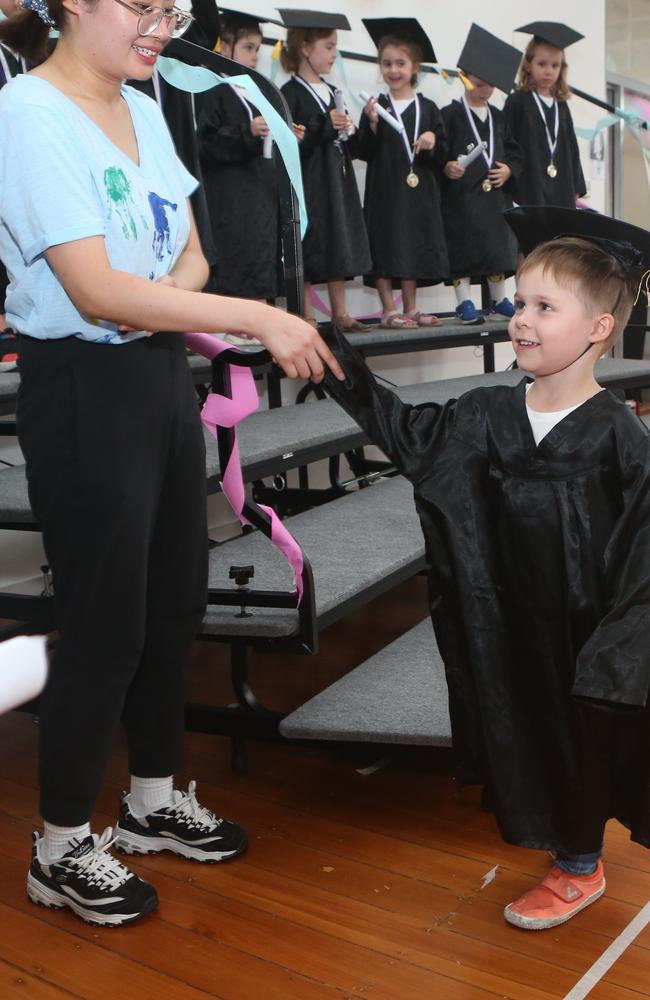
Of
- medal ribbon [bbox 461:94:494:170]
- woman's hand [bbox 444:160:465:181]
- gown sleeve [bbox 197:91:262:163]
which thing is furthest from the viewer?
medal ribbon [bbox 461:94:494:170]

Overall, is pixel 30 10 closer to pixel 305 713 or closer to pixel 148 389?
pixel 148 389

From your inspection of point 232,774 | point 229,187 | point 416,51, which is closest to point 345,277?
point 229,187

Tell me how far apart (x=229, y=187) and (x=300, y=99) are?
0.63 meters

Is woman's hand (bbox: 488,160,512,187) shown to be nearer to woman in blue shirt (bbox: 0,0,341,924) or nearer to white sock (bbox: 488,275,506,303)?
white sock (bbox: 488,275,506,303)

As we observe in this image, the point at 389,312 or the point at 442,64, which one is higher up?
the point at 442,64

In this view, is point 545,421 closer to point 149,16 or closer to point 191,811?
point 149,16

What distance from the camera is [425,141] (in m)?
4.86

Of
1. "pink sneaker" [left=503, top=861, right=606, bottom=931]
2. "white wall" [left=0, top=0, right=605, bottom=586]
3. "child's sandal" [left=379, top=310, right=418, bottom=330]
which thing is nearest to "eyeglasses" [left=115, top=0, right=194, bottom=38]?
"pink sneaker" [left=503, top=861, right=606, bottom=931]

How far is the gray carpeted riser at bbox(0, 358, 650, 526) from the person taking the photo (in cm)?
230

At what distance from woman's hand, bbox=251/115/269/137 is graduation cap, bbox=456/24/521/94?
1.49 metres

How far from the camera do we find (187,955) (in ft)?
5.66

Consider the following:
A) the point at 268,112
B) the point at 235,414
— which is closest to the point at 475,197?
the point at 268,112

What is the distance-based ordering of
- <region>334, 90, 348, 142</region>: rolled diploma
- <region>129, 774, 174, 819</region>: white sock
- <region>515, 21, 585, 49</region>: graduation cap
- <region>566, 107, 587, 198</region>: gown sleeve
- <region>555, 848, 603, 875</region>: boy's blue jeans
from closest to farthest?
1. <region>555, 848, 603, 875</region>: boy's blue jeans
2. <region>129, 774, 174, 819</region>: white sock
3. <region>334, 90, 348, 142</region>: rolled diploma
4. <region>515, 21, 585, 49</region>: graduation cap
5. <region>566, 107, 587, 198</region>: gown sleeve

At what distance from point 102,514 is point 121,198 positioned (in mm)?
473
